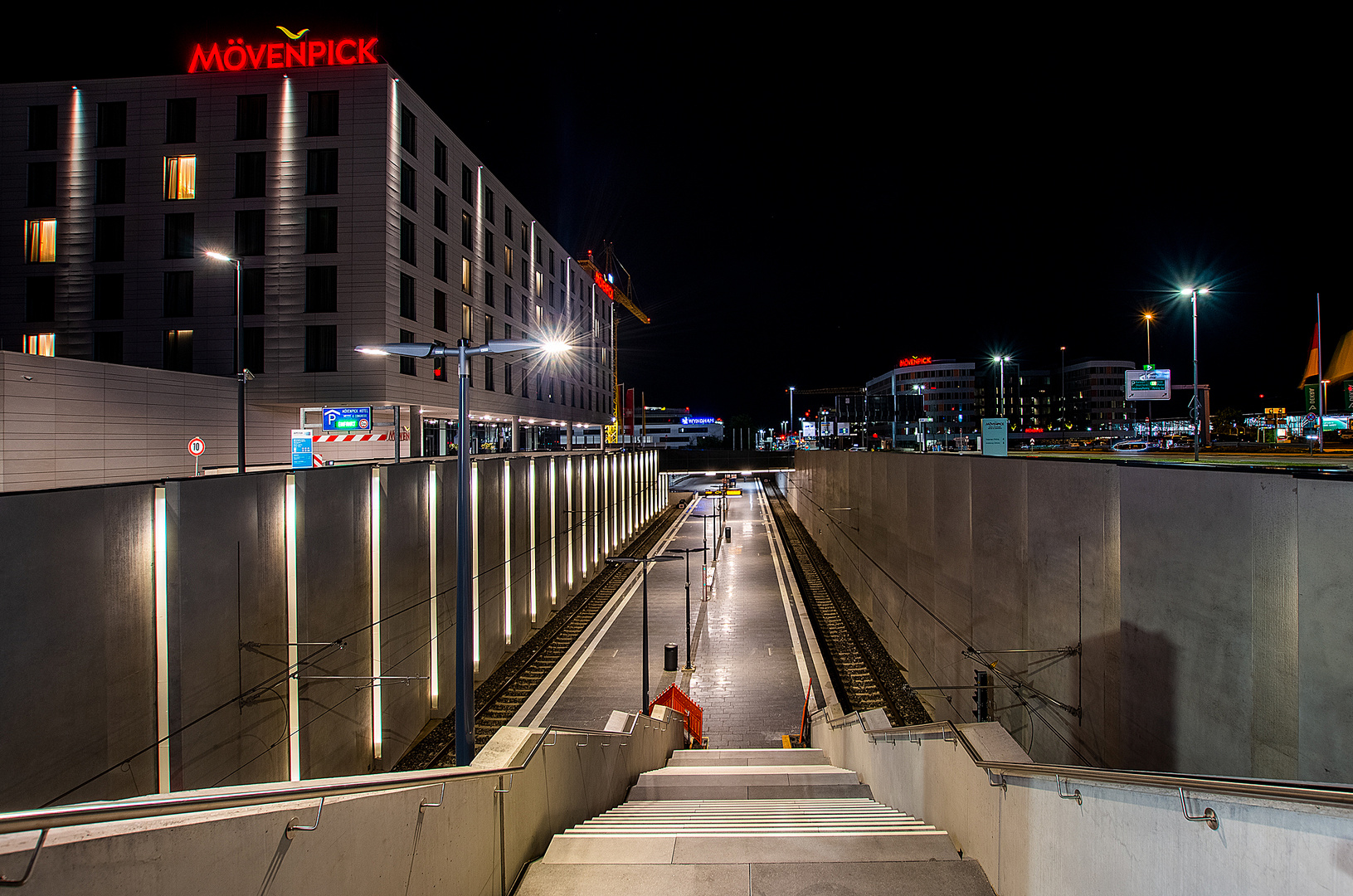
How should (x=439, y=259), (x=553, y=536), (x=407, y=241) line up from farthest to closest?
(x=439, y=259) < (x=407, y=241) < (x=553, y=536)

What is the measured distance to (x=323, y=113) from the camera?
27.4m

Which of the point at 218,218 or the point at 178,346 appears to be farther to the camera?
the point at 218,218

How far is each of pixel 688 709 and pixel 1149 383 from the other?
585 inches

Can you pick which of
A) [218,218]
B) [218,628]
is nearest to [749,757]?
[218,628]

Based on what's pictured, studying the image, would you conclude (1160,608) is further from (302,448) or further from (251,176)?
(251,176)

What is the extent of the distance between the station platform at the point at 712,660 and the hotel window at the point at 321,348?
1619 cm

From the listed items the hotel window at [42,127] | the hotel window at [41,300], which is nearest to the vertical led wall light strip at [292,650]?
the hotel window at [41,300]

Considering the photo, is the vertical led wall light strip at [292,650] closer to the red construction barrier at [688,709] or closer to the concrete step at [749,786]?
the concrete step at [749,786]

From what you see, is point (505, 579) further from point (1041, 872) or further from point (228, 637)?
point (1041, 872)

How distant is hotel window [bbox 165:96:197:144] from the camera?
1074 inches

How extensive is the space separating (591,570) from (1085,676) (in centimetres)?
2874

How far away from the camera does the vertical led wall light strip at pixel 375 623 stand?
1339cm

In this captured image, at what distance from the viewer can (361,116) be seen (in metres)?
27.1

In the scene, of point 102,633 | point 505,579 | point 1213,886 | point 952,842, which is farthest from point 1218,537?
point 505,579
